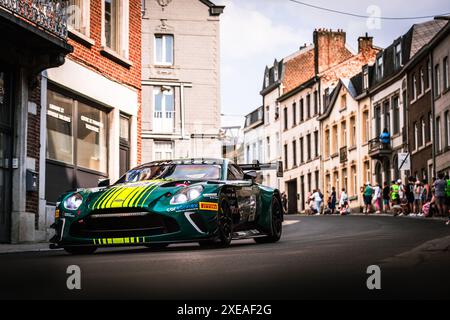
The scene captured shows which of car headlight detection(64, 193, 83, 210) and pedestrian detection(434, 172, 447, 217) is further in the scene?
pedestrian detection(434, 172, 447, 217)

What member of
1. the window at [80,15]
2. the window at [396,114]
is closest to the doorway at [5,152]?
the window at [80,15]

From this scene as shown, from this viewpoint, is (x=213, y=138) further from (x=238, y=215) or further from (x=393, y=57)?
(x=238, y=215)

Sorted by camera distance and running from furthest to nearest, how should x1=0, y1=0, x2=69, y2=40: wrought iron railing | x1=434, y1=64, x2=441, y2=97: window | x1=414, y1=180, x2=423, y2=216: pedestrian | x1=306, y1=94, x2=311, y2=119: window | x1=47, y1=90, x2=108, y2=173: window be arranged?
x1=306, y1=94, x2=311, y2=119: window
x1=434, y1=64, x2=441, y2=97: window
x1=414, y1=180, x2=423, y2=216: pedestrian
x1=47, y1=90, x2=108, y2=173: window
x1=0, y1=0, x2=69, y2=40: wrought iron railing

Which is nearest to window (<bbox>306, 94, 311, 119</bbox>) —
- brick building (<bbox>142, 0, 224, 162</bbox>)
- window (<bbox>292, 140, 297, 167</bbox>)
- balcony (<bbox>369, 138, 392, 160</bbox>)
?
window (<bbox>292, 140, 297, 167</bbox>)

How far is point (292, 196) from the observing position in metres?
83.3

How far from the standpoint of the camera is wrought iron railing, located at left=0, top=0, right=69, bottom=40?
62.8ft

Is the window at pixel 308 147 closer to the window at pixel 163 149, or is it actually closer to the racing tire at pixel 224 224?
the window at pixel 163 149

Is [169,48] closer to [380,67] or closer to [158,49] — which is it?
[158,49]

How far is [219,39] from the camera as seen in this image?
56344 millimetres

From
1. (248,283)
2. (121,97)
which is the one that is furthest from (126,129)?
(248,283)

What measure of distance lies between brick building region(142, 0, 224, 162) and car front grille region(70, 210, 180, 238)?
4191 centimetres

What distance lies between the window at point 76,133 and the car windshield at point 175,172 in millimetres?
7945

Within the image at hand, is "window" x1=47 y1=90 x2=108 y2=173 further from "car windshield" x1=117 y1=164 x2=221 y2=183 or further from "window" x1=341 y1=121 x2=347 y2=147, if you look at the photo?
"window" x1=341 y1=121 x2=347 y2=147

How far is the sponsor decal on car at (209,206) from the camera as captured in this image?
13445 mm
